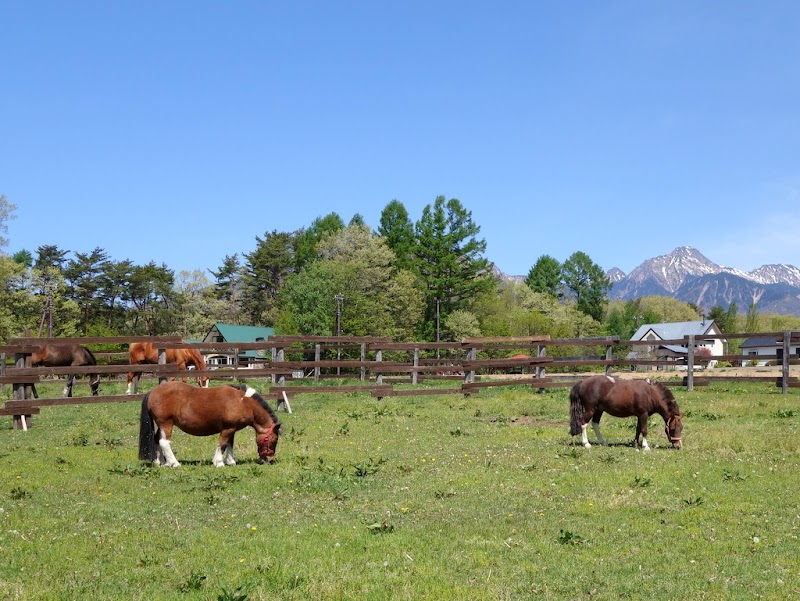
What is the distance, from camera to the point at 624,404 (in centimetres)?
1323

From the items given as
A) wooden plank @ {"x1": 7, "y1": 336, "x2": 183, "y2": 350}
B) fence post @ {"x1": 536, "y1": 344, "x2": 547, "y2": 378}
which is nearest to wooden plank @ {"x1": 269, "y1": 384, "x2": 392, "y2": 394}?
wooden plank @ {"x1": 7, "y1": 336, "x2": 183, "y2": 350}

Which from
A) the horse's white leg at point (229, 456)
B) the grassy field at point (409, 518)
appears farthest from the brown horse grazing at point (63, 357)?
the horse's white leg at point (229, 456)

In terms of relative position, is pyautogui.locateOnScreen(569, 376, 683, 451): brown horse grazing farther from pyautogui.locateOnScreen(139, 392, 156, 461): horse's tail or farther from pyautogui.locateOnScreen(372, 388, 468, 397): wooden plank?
pyautogui.locateOnScreen(372, 388, 468, 397): wooden plank

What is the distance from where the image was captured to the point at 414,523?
25.8 ft

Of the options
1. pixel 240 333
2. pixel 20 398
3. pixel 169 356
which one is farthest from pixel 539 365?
pixel 240 333

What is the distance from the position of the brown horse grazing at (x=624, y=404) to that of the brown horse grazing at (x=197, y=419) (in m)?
5.81

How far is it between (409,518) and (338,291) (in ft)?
194

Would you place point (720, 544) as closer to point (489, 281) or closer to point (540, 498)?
point (540, 498)

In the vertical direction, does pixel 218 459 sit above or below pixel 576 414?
below

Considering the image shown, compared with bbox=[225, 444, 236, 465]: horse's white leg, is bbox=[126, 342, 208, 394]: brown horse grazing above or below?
above

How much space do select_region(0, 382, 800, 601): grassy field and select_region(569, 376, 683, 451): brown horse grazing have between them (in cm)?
43

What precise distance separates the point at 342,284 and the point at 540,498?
194 feet

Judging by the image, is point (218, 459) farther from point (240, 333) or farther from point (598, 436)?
point (240, 333)

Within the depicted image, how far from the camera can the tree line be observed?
67.4m
